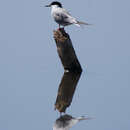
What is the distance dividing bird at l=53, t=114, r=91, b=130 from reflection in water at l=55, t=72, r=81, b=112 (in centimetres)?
28

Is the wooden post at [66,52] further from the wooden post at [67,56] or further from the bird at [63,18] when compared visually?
the bird at [63,18]

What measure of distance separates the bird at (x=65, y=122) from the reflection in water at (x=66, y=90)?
28 centimetres

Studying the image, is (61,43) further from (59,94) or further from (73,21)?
(59,94)

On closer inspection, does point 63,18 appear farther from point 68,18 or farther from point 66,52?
point 66,52

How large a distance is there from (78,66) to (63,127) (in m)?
2.41

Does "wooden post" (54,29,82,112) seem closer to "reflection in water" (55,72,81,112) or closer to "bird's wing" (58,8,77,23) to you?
"reflection in water" (55,72,81,112)

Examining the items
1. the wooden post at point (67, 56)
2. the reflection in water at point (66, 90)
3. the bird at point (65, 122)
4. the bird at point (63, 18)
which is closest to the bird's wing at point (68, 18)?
the bird at point (63, 18)

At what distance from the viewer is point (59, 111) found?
15.5ft

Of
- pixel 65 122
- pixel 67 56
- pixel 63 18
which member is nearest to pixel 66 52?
pixel 67 56

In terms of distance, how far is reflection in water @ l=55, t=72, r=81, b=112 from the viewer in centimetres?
493

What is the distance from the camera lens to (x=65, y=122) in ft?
14.4

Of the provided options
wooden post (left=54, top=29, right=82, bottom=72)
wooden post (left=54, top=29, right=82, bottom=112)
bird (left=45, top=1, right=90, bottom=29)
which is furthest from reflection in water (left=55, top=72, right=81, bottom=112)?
bird (left=45, top=1, right=90, bottom=29)

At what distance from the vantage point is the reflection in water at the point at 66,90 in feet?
16.2

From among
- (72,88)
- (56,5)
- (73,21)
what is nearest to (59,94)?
(72,88)
